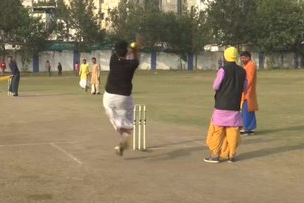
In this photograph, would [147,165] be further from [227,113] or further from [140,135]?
[140,135]

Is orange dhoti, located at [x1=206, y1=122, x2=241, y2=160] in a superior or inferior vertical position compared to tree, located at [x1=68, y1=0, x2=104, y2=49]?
inferior

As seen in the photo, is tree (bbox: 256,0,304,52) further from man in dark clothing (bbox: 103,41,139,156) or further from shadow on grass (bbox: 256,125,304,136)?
man in dark clothing (bbox: 103,41,139,156)

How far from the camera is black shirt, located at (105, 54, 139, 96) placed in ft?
29.7

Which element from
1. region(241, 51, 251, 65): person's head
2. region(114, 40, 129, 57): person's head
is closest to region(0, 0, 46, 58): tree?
region(241, 51, 251, 65): person's head

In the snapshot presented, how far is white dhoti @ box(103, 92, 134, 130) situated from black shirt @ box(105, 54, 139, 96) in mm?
90

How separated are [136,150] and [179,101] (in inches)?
459

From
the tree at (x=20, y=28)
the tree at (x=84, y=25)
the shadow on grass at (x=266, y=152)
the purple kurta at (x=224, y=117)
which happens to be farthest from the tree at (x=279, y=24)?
the purple kurta at (x=224, y=117)

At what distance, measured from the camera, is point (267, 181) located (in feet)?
26.0

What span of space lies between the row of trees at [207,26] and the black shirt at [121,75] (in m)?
58.0

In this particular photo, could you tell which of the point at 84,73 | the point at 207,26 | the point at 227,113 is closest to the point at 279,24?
the point at 207,26

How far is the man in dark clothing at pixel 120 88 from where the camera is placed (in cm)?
907

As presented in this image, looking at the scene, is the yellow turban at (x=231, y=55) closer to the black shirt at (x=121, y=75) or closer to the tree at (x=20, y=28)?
the black shirt at (x=121, y=75)

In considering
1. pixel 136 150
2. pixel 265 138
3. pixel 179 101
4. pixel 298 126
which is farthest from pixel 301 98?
pixel 136 150

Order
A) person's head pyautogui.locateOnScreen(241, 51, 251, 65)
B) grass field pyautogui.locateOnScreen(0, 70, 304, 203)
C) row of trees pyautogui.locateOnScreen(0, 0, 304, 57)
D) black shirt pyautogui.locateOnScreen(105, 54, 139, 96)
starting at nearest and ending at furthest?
grass field pyautogui.locateOnScreen(0, 70, 304, 203) < black shirt pyautogui.locateOnScreen(105, 54, 139, 96) < person's head pyautogui.locateOnScreen(241, 51, 251, 65) < row of trees pyautogui.locateOnScreen(0, 0, 304, 57)
